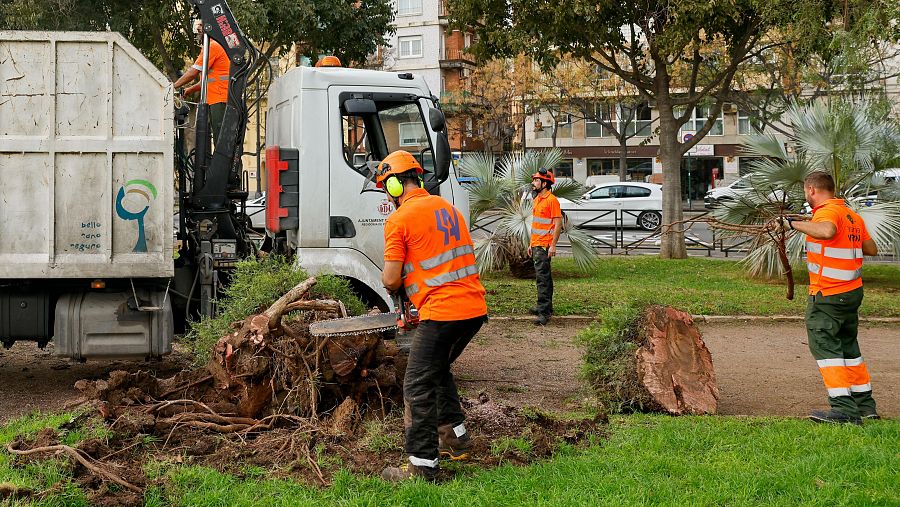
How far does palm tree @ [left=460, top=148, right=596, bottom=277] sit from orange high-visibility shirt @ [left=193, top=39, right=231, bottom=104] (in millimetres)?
7291

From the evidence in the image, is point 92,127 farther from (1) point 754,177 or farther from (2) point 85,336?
(1) point 754,177

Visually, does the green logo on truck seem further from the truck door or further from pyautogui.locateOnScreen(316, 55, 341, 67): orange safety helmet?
pyautogui.locateOnScreen(316, 55, 341, 67): orange safety helmet

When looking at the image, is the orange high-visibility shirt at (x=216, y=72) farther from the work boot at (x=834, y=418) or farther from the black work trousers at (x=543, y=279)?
the work boot at (x=834, y=418)

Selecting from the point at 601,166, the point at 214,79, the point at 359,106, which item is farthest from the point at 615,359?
the point at 601,166

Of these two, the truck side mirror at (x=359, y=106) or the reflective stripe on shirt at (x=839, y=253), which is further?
the truck side mirror at (x=359, y=106)

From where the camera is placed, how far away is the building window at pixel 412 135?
9203mm

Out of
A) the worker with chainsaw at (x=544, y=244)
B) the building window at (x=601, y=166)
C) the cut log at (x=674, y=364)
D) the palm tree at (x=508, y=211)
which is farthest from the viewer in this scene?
the building window at (x=601, y=166)

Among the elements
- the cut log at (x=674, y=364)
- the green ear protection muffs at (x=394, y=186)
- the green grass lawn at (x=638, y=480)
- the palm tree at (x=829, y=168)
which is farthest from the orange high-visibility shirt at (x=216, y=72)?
the palm tree at (x=829, y=168)

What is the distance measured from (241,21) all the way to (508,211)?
5374 mm

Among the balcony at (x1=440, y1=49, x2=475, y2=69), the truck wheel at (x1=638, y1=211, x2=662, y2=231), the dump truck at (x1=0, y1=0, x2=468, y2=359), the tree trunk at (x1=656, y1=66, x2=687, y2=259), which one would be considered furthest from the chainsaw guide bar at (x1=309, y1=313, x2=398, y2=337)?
the balcony at (x1=440, y1=49, x2=475, y2=69)

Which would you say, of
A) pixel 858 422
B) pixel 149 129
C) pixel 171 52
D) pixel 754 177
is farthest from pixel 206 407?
pixel 171 52

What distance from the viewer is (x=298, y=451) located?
5738 mm

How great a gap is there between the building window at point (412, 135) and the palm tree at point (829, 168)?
6694mm

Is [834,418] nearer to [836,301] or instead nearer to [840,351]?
[840,351]
